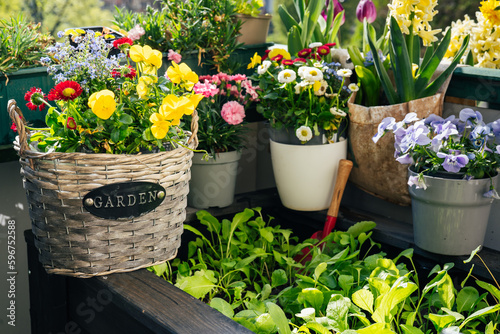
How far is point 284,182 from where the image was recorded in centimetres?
149

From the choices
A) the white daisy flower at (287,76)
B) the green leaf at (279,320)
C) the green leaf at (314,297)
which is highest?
the white daisy flower at (287,76)

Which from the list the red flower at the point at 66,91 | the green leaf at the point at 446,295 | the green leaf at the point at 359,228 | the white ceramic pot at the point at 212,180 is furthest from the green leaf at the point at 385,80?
the red flower at the point at 66,91

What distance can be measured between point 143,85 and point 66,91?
14 centimetres

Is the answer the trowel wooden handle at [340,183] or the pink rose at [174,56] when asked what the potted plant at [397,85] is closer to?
the trowel wooden handle at [340,183]

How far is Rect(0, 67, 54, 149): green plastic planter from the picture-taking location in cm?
125

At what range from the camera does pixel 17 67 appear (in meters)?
1.25

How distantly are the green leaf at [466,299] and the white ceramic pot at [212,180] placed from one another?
68cm

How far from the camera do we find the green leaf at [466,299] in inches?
41.1

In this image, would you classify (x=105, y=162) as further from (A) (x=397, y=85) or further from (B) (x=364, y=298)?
(A) (x=397, y=85)

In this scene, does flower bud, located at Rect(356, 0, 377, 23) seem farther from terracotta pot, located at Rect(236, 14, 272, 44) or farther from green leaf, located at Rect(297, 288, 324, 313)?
green leaf, located at Rect(297, 288, 324, 313)

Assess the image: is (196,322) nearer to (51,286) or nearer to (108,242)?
(108,242)

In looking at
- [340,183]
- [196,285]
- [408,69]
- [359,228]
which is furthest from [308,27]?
[196,285]

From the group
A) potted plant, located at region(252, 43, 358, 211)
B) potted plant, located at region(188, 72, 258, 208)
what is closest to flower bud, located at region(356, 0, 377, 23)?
potted plant, located at region(252, 43, 358, 211)

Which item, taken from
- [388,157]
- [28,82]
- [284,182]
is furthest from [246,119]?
[28,82]
